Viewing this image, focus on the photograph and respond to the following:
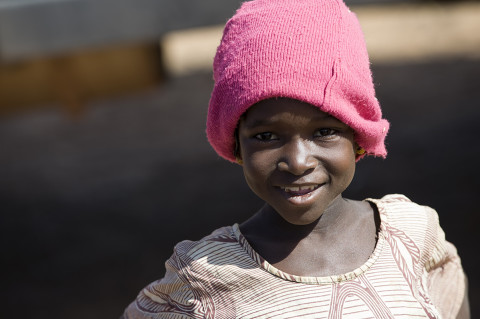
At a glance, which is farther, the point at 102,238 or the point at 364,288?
the point at 102,238

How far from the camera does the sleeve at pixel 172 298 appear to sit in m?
1.80

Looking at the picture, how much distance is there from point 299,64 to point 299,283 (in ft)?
1.73

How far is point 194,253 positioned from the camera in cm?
183

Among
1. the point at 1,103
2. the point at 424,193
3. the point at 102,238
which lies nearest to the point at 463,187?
the point at 424,193

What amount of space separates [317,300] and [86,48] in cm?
211

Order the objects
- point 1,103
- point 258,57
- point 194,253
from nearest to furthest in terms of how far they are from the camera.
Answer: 1. point 258,57
2. point 194,253
3. point 1,103

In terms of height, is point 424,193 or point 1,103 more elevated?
point 1,103

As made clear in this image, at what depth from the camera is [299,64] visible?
164 cm

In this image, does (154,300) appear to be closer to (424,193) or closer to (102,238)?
(102,238)

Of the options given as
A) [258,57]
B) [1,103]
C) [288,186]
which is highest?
[258,57]

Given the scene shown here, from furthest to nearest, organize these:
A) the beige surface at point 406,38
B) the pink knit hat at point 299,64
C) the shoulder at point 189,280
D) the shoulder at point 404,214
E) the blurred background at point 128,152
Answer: the beige surface at point 406,38, the blurred background at point 128,152, the shoulder at point 404,214, the shoulder at point 189,280, the pink knit hat at point 299,64

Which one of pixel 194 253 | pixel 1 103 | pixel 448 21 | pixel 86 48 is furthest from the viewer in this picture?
pixel 448 21

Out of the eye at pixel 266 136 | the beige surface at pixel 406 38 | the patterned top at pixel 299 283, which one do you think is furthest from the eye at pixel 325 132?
the beige surface at pixel 406 38

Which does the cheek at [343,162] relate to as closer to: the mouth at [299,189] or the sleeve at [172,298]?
the mouth at [299,189]
